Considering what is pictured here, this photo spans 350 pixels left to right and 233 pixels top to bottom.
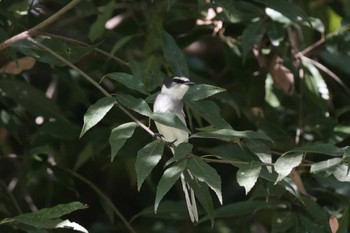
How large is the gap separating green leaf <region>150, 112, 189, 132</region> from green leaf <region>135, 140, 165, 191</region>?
70 millimetres

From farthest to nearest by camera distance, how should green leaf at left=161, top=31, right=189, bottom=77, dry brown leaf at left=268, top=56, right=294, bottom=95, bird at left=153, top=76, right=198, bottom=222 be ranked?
dry brown leaf at left=268, top=56, right=294, bottom=95 < green leaf at left=161, top=31, right=189, bottom=77 < bird at left=153, top=76, right=198, bottom=222

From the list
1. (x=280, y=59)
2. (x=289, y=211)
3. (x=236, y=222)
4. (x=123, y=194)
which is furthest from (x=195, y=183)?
(x=123, y=194)

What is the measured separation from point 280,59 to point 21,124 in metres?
1.13

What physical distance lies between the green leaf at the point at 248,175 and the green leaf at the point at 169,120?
0.20 m

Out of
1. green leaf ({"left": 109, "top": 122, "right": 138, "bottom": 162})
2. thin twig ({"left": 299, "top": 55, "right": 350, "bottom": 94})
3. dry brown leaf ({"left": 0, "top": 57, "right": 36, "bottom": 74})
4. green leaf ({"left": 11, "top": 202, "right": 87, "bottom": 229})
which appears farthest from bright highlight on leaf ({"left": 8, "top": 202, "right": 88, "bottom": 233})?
thin twig ({"left": 299, "top": 55, "right": 350, "bottom": 94})

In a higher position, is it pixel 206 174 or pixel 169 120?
pixel 169 120

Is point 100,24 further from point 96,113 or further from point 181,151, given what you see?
point 181,151

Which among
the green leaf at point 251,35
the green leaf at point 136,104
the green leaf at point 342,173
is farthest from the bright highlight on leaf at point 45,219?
the green leaf at point 251,35

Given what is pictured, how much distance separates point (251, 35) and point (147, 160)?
1.20m

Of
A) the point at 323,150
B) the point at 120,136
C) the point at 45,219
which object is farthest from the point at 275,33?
the point at 45,219

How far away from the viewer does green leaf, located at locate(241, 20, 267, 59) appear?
3.43 metres

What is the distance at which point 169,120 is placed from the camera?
2439 mm

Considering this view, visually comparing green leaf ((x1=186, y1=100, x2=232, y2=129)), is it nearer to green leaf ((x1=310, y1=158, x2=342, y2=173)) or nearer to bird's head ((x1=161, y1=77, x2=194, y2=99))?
bird's head ((x1=161, y1=77, x2=194, y2=99))

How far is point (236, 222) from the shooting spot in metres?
4.13
